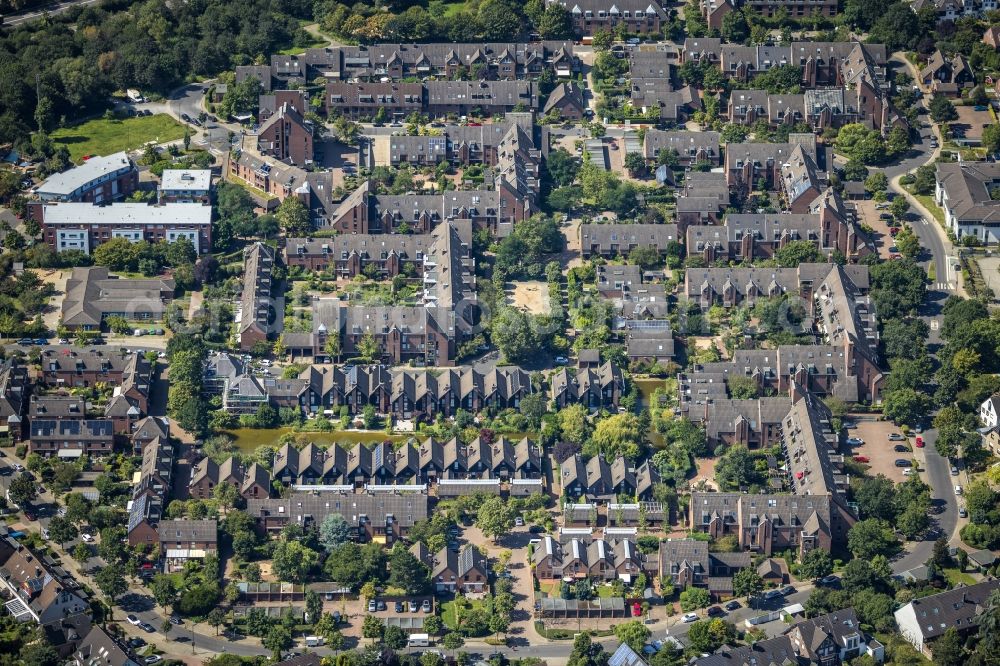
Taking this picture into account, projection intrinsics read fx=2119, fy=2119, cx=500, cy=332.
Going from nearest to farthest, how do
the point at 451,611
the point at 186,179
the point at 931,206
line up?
the point at 451,611, the point at 186,179, the point at 931,206

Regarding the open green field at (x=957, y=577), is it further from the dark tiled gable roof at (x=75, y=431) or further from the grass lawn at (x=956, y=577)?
the dark tiled gable roof at (x=75, y=431)

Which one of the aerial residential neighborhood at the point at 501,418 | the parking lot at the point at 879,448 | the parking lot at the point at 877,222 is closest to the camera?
the aerial residential neighborhood at the point at 501,418

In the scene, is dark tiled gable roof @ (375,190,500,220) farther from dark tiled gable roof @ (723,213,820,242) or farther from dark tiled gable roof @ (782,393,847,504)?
dark tiled gable roof @ (782,393,847,504)

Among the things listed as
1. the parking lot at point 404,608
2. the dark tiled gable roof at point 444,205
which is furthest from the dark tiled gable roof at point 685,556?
the dark tiled gable roof at point 444,205

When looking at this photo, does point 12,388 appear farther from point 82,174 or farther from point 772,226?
point 772,226

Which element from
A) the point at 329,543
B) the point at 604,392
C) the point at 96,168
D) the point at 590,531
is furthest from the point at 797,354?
the point at 96,168

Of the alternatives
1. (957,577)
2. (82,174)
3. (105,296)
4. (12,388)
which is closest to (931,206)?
(957,577)
